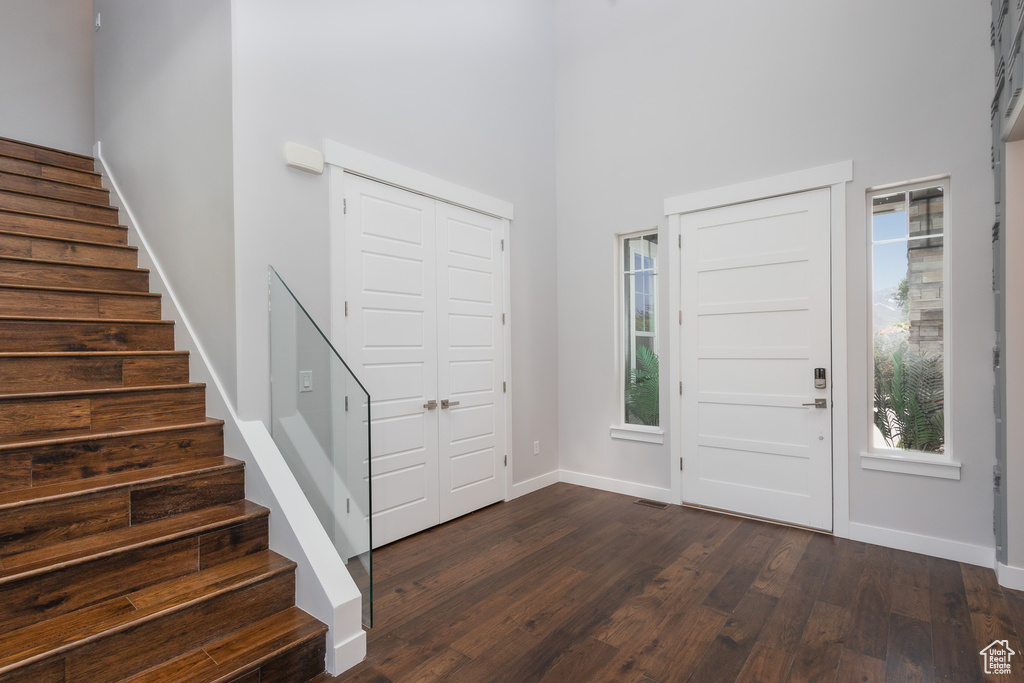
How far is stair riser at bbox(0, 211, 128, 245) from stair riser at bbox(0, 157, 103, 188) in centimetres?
68

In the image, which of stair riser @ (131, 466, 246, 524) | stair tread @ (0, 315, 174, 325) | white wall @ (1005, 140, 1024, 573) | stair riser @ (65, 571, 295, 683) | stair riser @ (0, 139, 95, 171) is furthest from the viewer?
stair riser @ (0, 139, 95, 171)

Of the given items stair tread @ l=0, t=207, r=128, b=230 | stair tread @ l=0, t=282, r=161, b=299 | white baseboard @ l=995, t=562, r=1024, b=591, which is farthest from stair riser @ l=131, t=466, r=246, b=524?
white baseboard @ l=995, t=562, r=1024, b=591

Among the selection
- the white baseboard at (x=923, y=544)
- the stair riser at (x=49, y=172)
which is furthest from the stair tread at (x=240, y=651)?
the stair riser at (x=49, y=172)

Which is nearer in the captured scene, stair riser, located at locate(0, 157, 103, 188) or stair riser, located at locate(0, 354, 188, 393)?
stair riser, located at locate(0, 354, 188, 393)

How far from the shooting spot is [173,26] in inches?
122

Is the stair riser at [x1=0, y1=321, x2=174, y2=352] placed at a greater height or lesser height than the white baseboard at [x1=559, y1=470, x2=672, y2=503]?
greater

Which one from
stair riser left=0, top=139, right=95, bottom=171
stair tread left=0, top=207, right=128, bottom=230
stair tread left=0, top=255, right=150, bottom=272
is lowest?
stair tread left=0, top=255, right=150, bottom=272

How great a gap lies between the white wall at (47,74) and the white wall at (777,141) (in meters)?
4.37

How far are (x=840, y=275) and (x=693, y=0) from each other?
2.45 meters

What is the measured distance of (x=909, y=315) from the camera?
3.28 m

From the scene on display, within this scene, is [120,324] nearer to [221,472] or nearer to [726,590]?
[221,472]

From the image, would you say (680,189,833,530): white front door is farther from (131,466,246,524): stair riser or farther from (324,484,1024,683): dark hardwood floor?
(131,466,246,524): stair riser

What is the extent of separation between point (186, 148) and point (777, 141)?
3.83m

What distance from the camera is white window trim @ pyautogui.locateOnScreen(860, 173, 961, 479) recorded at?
121 inches
